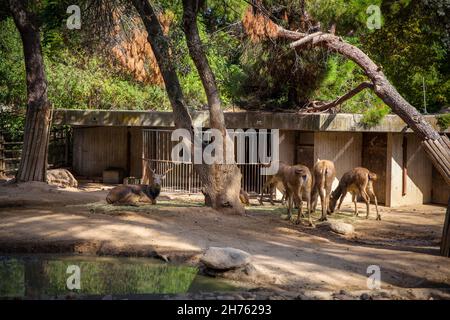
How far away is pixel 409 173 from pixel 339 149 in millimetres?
2333

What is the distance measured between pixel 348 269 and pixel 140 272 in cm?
341

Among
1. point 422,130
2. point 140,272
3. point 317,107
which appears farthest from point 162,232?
point 317,107

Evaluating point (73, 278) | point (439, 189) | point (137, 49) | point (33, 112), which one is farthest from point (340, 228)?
point (33, 112)

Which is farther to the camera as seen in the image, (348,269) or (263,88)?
(263,88)

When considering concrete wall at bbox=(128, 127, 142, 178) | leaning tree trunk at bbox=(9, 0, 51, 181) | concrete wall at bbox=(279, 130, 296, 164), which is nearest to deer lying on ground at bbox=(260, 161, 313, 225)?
concrete wall at bbox=(279, 130, 296, 164)

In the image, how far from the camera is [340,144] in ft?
67.7

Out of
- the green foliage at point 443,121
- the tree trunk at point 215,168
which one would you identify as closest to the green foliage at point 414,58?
the green foliage at point 443,121

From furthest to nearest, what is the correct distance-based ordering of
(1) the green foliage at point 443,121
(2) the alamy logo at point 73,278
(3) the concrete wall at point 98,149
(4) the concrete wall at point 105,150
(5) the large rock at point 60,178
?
(3) the concrete wall at point 98,149 < (4) the concrete wall at point 105,150 < (5) the large rock at point 60,178 < (1) the green foliage at point 443,121 < (2) the alamy logo at point 73,278

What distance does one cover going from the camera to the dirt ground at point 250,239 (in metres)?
10.6

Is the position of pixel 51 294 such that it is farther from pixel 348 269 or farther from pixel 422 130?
pixel 422 130

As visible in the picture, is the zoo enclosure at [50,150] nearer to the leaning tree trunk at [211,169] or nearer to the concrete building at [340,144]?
the concrete building at [340,144]

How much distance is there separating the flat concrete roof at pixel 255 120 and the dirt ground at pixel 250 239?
3.35 metres

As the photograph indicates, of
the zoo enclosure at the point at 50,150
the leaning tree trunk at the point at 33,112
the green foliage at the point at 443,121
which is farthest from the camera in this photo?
the zoo enclosure at the point at 50,150
